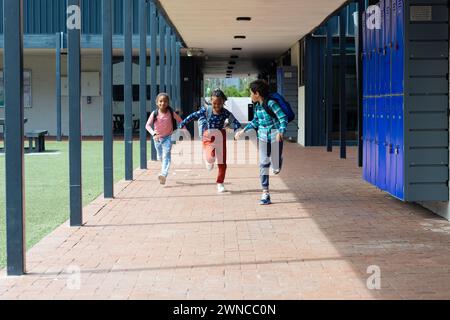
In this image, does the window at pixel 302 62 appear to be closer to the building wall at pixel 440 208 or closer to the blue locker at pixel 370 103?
the blue locker at pixel 370 103

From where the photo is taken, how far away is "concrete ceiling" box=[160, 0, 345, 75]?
1510cm

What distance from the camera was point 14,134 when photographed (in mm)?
6090

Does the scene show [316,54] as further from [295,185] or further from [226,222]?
[226,222]

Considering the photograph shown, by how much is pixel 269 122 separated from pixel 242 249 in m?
3.56

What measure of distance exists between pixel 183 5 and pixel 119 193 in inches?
198

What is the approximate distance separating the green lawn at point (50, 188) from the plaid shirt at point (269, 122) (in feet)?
7.96

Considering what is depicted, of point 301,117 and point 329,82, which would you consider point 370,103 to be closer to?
point 329,82

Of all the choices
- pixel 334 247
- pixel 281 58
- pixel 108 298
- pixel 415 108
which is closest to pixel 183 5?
pixel 415 108

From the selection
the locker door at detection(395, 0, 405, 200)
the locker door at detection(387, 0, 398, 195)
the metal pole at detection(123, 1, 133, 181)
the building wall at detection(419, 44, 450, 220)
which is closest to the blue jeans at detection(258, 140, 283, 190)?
the locker door at detection(387, 0, 398, 195)

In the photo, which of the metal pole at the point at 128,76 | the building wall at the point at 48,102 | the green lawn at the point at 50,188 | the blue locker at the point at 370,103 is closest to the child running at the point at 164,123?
the metal pole at the point at 128,76

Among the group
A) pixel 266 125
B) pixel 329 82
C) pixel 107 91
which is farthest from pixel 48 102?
pixel 266 125

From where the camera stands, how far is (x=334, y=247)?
7207 mm

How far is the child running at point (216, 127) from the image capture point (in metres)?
11.8
